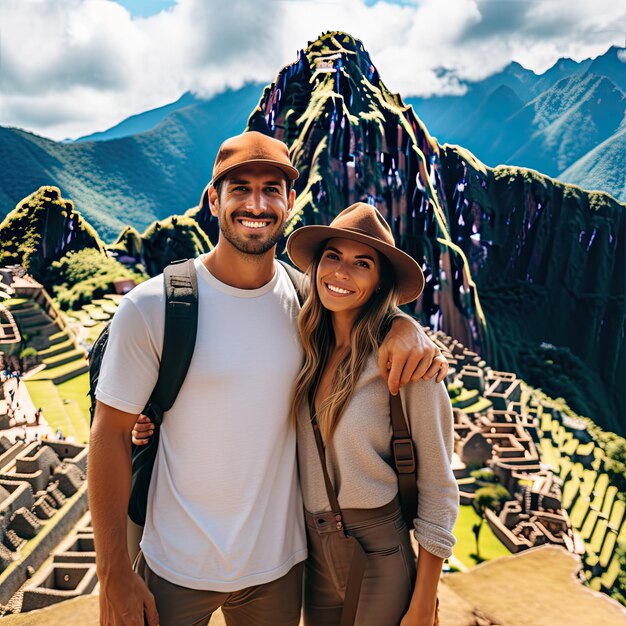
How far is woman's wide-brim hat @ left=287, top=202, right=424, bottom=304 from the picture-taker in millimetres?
2611

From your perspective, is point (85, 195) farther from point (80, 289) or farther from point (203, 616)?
point (203, 616)

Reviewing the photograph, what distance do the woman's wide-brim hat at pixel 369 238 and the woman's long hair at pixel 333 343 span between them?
2.5 inches

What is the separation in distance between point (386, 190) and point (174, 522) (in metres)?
49.5

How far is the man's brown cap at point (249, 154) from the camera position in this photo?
8.43ft

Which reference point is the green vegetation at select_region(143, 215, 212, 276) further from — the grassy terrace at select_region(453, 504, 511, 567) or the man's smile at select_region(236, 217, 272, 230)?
the man's smile at select_region(236, 217, 272, 230)

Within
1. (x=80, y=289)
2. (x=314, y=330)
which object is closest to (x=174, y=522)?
(x=314, y=330)

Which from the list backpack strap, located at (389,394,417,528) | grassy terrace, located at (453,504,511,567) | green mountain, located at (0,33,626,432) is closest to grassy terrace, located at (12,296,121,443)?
green mountain, located at (0,33,626,432)

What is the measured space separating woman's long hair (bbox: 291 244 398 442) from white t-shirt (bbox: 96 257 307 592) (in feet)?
0.45

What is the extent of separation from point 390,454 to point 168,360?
1.07 metres

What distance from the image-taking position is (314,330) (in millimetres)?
2652

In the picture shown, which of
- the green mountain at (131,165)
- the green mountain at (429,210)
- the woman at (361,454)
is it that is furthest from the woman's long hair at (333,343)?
the green mountain at (131,165)

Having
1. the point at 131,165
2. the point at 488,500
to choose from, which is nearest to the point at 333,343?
the point at 488,500

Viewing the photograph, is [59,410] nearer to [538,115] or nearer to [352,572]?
[352,572]

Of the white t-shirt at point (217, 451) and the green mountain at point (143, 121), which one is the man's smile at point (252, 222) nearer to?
the white t-shirt at point (217, 451)
